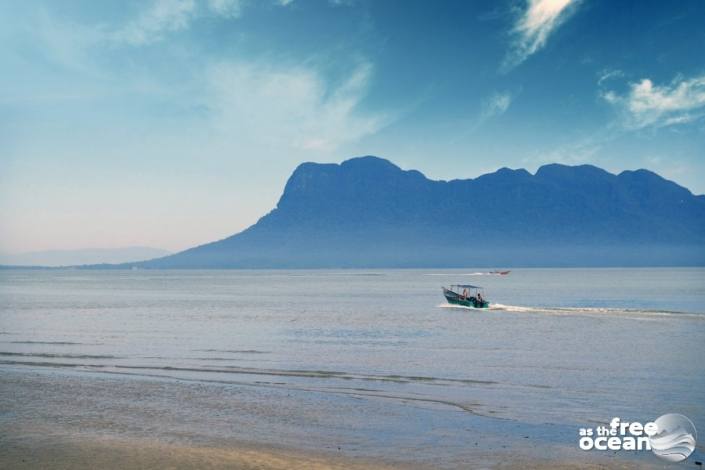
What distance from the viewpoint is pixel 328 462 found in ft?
56.4

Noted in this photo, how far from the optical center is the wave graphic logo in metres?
18.4

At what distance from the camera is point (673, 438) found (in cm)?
1975

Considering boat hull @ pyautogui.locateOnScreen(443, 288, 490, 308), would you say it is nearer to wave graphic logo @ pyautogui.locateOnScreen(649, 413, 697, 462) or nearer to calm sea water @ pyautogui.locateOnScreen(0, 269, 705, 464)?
calm sea water @ pyautogui.locateOnScreen(0, 269, 705, 464)

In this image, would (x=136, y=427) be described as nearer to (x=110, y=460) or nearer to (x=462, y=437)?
(x=110, y=460)

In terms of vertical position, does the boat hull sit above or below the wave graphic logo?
above

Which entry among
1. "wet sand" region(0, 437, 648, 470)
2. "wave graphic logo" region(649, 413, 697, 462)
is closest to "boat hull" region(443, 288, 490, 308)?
"wave graphic logo" region(649, 413, 697, 462)

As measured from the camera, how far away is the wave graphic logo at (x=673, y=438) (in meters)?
18.4

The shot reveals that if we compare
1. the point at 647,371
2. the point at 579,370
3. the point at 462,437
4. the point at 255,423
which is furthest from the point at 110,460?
A: the point at 647,371

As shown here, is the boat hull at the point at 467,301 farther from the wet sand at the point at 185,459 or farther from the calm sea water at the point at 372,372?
the wet sand at the point at 185,459

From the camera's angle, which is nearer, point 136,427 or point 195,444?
point 195,444

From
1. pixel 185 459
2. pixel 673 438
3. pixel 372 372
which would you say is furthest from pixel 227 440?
pixel 673 438

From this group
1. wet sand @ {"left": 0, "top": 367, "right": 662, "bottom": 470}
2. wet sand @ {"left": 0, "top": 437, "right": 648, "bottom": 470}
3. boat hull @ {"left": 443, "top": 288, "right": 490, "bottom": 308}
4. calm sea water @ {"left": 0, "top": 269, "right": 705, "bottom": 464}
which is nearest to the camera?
wet sand @ {"left": 0, "top": 437, "right": 648, "bottom": 470}

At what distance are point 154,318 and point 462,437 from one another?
187 feet

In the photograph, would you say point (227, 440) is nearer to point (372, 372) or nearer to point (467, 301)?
point (372, 372)
